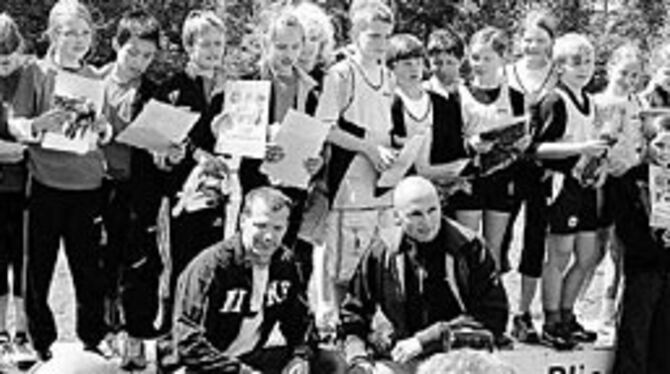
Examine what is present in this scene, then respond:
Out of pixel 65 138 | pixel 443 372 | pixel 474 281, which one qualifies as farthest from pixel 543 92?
pixel 443 372

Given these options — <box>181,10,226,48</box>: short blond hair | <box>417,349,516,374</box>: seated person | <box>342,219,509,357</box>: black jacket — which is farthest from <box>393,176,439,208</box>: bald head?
<box>417,349,516,374</box>: seated person

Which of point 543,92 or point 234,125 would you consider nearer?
point 234,125

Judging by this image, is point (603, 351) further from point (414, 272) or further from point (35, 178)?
point (35, 178)

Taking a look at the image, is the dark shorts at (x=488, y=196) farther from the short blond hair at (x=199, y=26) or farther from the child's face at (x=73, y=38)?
the child's face at (x=73, y=38)

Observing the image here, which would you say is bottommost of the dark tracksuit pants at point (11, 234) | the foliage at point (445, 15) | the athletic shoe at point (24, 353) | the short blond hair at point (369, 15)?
the athletic shoe at point (24, 353)

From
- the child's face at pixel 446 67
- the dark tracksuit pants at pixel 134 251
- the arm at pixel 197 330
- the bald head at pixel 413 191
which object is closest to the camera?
the arm at pixel 197 330

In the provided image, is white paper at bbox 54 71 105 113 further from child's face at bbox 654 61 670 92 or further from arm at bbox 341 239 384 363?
child's face at bbox 654 61 670 92

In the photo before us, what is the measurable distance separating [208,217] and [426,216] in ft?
4.47

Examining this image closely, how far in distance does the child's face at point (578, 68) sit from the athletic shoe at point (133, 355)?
8.68ft

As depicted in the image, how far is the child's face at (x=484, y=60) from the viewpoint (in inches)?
254

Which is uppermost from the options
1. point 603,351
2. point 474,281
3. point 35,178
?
point 35,178

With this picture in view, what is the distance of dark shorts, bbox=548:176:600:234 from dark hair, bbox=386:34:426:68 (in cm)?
109

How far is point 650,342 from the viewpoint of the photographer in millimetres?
6027

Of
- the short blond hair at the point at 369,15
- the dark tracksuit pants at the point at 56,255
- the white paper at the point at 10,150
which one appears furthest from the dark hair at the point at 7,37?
the short blond hair at the point at 369,15
